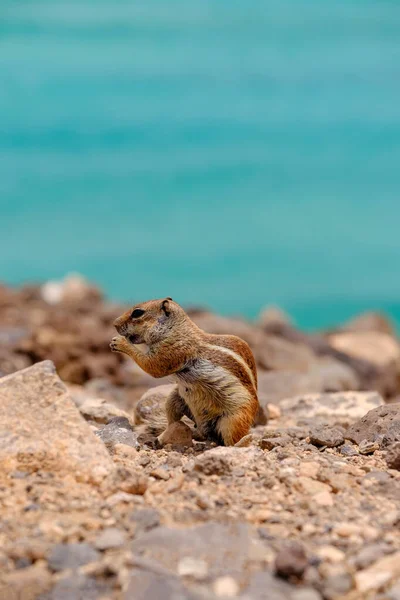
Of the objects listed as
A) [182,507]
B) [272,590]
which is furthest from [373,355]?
[272,590]

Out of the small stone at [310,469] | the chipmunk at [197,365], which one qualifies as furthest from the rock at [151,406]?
the small stone at [310,469]

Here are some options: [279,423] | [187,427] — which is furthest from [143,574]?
[279,423]

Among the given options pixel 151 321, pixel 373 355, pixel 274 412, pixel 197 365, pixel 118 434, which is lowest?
pixel 373 355

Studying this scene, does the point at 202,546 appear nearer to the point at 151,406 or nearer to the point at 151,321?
the point at 151,321

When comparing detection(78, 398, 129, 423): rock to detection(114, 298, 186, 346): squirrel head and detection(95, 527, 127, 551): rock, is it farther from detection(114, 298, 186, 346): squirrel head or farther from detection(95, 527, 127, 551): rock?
detection(95, 527, 127, 551): rock

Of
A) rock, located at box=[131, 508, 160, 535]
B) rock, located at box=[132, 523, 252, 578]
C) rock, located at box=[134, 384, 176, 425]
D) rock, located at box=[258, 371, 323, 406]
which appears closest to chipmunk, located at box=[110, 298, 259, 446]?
rock, located at box=[134, 384, 176, 425]
